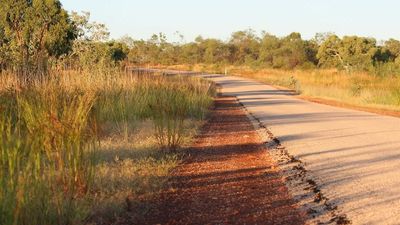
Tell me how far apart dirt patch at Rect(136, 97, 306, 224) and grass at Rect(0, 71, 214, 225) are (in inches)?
15.2

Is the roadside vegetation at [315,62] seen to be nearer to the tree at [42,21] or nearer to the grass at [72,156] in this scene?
the tree at [42,21]

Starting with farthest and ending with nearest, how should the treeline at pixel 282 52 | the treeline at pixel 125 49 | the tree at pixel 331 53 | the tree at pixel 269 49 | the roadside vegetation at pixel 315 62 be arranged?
1. the tree at pixel 269 49
2. the tree at pixel 331 53
3. the treeline at pixel 282 52
4. the roadside vegetation at pixel 315 62
5. the treeline at pixel 125 49

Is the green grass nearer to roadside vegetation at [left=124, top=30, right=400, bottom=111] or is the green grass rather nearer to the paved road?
roadside vegetation at [left=124, top=30, right=400, bottom=111]

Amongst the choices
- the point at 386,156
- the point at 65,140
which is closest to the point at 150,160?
the point at 65,140

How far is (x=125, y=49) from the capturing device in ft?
152

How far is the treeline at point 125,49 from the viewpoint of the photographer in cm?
1955

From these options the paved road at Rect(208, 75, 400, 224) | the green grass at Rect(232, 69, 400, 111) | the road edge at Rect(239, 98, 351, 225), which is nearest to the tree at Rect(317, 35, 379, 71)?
the green grass at Rect(232, 69, 400, 111)

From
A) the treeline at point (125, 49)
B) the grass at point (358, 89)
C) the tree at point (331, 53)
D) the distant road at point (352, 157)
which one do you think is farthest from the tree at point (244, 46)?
the distant road at point (352, 157)

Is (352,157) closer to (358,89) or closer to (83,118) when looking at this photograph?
(83,118)

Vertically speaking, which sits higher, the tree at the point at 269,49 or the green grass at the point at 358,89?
the tree at the point at 269,49

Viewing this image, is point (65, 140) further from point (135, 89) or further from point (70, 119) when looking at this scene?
point (135, 89)

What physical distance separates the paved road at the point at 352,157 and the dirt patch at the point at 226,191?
742 mm

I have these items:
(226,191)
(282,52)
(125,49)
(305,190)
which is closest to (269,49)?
(282,52)

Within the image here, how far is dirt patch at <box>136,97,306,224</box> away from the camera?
6.89 m
